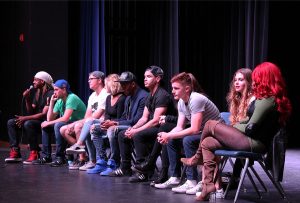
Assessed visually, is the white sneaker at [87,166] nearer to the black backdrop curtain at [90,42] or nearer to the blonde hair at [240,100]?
the blonde hair at [240,100]

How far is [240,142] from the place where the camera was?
4.20 m

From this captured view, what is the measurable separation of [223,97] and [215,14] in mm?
1446

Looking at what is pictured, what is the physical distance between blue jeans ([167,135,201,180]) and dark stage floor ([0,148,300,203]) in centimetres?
23

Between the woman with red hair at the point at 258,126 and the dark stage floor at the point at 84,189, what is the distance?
344 millimetres

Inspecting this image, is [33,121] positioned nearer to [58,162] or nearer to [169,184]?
[58,162]

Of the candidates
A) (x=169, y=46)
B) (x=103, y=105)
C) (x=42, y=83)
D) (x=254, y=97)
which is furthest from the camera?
(x=169, y=46)

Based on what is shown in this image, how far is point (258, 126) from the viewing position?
4.13 meters

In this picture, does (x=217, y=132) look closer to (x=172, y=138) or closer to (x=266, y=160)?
(x=266, y=160)

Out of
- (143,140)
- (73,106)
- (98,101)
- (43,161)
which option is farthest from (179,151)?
(43,161)

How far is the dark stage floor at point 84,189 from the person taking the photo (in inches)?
175

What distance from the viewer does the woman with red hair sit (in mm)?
4164

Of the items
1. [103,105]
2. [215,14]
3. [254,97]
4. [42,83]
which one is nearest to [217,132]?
[254,97]

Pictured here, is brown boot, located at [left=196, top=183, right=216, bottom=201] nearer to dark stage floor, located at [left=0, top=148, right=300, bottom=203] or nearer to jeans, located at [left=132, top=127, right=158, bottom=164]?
dark stage floor, located at [left=0, top=148, right=300, bottom=203]

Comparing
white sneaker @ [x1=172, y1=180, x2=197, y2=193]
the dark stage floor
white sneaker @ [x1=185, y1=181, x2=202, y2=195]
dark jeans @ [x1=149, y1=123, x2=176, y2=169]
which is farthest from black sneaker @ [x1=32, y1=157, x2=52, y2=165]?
white sneaker @ [x1=185, y1=181, x2=202, y2=195]
